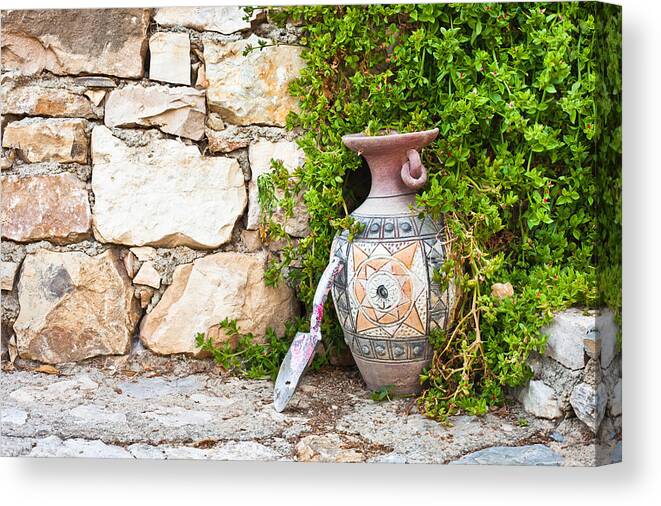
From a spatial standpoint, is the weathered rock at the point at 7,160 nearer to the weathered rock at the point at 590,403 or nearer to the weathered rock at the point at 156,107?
the weathered rock at the point at 156,107

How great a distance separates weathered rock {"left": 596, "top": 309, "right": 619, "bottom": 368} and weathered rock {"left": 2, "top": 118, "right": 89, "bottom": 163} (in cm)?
162

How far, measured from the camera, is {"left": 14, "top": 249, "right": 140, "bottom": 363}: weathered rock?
9.91 feet

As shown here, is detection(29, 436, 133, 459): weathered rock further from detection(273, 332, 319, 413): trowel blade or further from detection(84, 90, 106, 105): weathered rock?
detection(84, 90, 106, 105): weathered rock

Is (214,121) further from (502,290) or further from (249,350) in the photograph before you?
(502,290)

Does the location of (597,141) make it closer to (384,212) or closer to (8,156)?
(384,212)

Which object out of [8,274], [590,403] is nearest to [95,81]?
[8,274]

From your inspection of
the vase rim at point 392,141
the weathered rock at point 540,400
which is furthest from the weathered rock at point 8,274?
the weathered rock at point 540,400

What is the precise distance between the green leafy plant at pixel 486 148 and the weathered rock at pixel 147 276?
37cm

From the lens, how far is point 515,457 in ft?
8.64

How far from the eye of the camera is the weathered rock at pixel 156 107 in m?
3.00

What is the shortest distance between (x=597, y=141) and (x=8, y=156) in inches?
68.8

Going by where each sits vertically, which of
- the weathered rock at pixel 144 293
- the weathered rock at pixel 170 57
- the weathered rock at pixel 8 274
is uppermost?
the weathered rock at pixel 170 57

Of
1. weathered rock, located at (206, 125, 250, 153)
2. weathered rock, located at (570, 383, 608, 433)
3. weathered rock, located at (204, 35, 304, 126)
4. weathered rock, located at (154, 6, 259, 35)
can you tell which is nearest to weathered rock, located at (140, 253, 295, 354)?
weathered rock, located at (206, 125, 250, 153)

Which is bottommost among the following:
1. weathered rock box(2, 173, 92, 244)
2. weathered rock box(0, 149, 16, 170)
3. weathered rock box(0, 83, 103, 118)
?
weathered rock box(2, 173, 92, 244)
